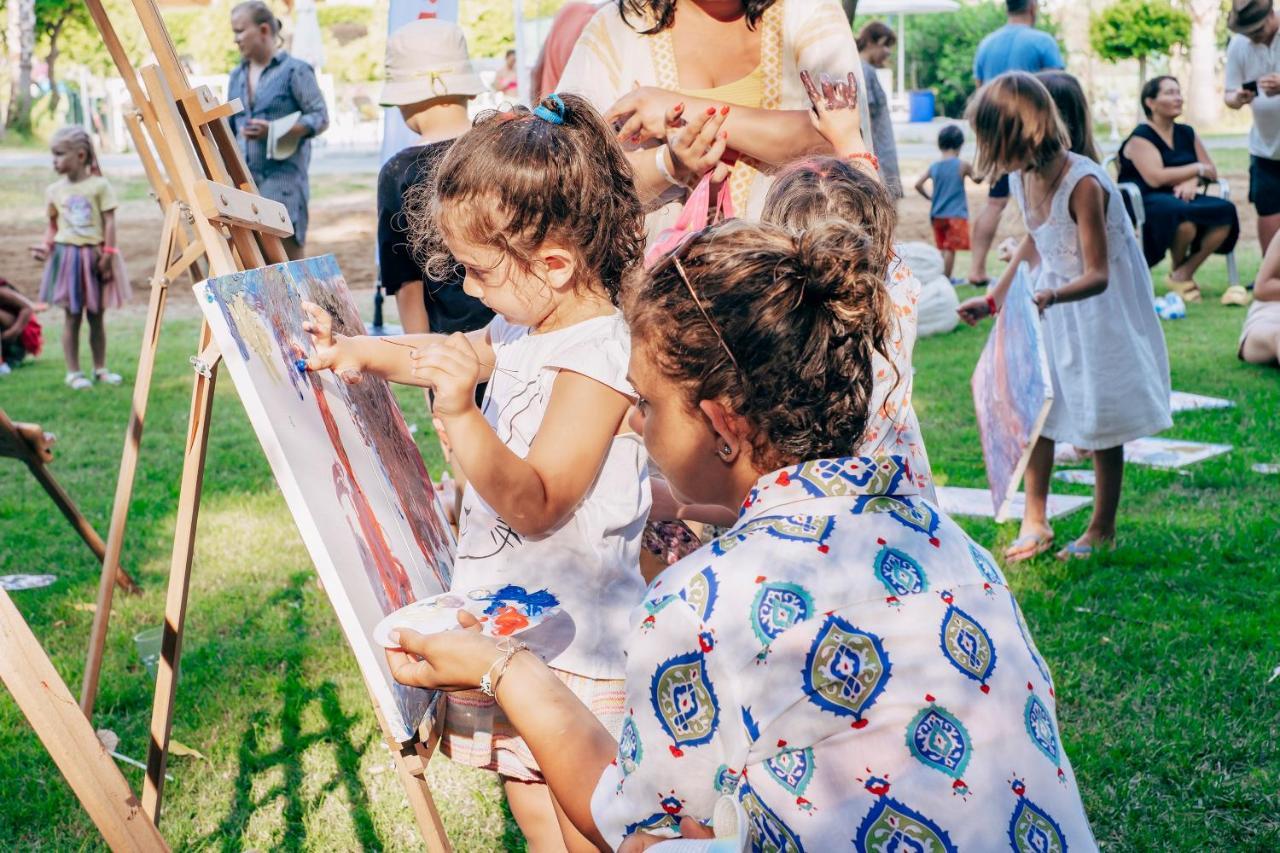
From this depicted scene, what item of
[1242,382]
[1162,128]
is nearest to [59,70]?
[1162,128]

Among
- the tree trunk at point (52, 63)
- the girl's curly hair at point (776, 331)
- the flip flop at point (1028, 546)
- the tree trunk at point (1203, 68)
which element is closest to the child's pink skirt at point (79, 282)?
the flip flop at point (1028, 546)

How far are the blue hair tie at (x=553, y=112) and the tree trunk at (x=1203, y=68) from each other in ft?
77.5

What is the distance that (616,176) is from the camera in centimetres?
204

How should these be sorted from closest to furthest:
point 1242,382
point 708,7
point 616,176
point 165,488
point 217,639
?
point 616,176, point 708,7, point 217,639, point 165,488, point 1242,382

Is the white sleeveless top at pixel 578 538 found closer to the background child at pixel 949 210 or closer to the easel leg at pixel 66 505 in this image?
the easel leg at pixel 66 505

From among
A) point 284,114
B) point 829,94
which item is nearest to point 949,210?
point 284,114

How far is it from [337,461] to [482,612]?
410 mm

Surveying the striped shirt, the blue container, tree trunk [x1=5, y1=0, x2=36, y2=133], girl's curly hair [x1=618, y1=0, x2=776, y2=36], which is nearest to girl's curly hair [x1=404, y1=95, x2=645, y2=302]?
girl's curly hair [x1=618, y1=0, x2=776, y2=36]

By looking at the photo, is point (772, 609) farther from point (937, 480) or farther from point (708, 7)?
point (937, 480)

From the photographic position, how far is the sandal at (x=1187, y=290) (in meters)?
9.96

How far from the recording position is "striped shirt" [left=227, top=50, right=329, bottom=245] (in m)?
8.17

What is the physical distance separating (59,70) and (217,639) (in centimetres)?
3925

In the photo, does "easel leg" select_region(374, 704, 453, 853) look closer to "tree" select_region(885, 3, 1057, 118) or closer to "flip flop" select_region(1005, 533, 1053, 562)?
"flip flop" select_region(1005, 533, 1053, 562)

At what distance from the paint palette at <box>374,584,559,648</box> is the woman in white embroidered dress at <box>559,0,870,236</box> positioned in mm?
1139
